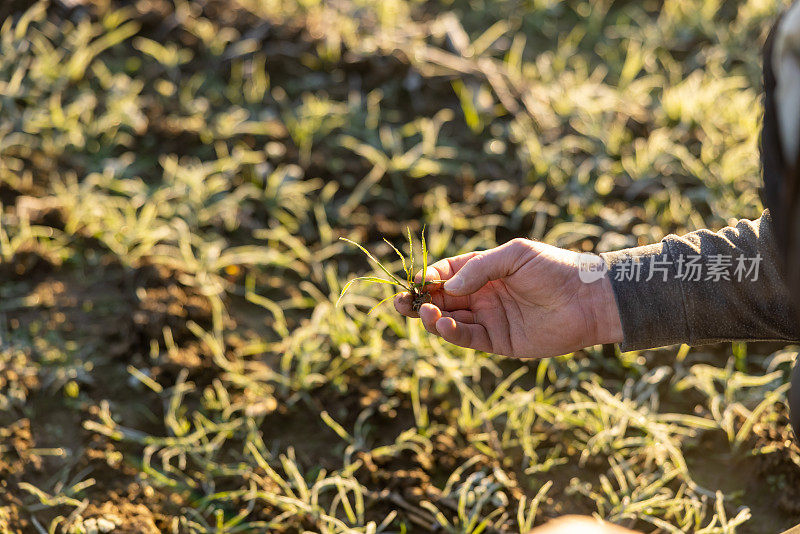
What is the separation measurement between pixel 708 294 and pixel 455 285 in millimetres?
566

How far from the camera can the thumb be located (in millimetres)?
1820

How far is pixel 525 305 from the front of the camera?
1916 mm

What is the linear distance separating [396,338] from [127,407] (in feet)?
2.59

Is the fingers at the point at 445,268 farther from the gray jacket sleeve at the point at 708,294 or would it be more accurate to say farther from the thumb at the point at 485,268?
the gray jacket sleeve at the point at 708,294

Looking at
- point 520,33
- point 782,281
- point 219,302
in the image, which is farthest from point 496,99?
point 782,281

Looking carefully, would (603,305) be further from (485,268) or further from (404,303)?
(404,303)

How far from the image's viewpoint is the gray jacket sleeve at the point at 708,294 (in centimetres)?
182

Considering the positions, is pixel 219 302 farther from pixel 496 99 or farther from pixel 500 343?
pixel 496 99

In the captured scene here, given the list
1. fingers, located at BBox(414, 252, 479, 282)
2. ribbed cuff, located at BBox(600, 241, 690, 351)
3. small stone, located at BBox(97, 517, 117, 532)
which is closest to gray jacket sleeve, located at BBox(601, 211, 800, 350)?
ribbed cuff, located at BBox(600, 241, 690, 351)

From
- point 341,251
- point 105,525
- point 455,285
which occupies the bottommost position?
point 105,525

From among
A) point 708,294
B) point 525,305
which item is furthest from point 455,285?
point 708,294

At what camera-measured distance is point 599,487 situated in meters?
2.05

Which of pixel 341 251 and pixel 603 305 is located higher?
pixel 603 305

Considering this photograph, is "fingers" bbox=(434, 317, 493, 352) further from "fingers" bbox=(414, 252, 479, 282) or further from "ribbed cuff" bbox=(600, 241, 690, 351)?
"ribbed cuff" bbox=(600, 241, 690, 351)
